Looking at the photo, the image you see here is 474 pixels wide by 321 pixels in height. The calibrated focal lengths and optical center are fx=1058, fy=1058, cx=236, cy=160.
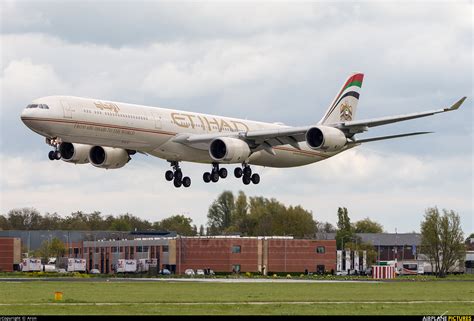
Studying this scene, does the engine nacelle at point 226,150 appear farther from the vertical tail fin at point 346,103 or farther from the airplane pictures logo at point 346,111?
the airplane pictures logo at point 346,111

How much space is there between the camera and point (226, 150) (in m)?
89.7

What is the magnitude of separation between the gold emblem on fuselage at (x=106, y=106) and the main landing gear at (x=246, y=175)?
16203mm

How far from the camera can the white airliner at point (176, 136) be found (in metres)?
81.0

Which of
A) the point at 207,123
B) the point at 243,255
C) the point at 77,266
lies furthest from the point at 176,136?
the point at 77,266

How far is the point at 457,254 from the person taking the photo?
188625mm

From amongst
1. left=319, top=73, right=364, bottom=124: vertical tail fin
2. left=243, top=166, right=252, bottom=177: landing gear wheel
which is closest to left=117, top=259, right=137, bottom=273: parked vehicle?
left=319, top=73, right=364, bottom=124: vertical tail fin

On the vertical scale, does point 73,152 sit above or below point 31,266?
above

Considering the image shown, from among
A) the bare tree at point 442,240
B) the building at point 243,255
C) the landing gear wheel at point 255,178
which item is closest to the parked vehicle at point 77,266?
the building at point 243,255

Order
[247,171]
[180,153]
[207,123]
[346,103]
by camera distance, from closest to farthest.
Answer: [180,153] → [207,123] → [247,171] → [346,103]

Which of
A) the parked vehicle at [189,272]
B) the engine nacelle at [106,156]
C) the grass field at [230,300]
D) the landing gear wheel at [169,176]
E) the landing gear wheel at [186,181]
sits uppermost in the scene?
the engine nacelle at [106,156]

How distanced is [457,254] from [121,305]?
130m

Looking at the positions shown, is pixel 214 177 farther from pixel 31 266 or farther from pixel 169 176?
pixel 31 266

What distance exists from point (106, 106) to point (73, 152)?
282 inches

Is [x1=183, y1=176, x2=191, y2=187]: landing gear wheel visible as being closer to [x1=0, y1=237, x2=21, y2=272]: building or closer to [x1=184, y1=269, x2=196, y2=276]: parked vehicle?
[x1=184, y1=269, x2=196, y2=276]: parked vehicle
